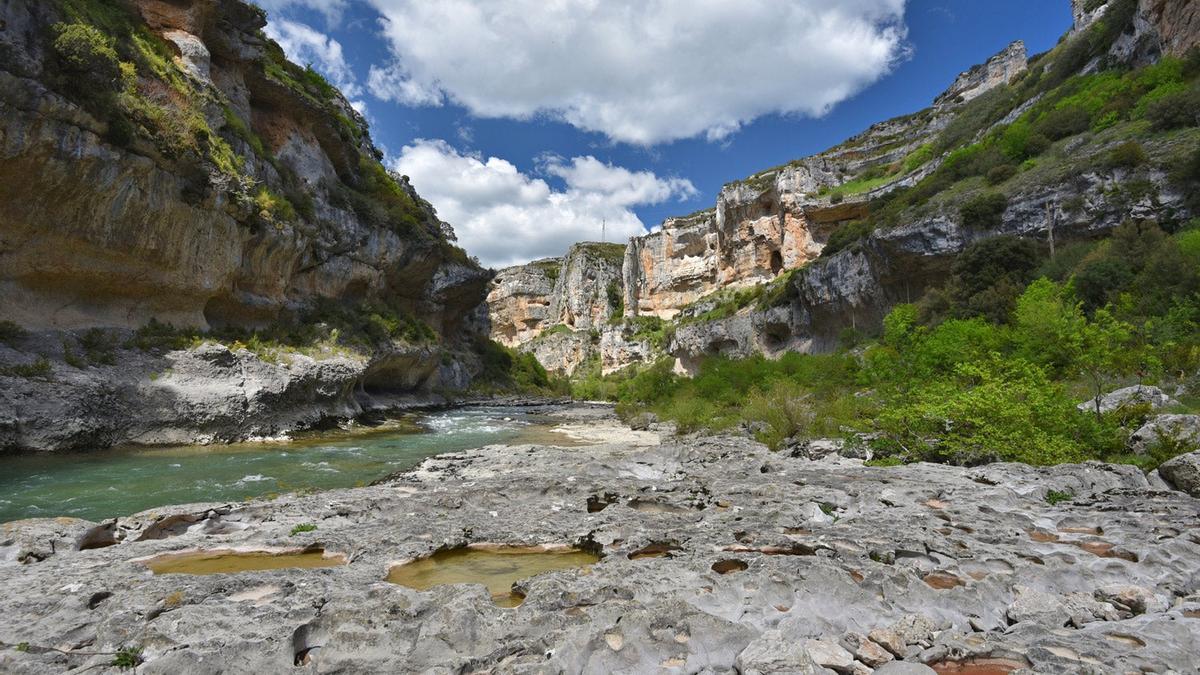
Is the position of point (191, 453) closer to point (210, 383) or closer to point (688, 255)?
point (210, 383)

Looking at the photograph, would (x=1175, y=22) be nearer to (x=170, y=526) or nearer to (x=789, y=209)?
(x=789, y=209)

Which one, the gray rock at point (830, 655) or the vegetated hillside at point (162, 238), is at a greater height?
the vegetated hillside at point (162, 238)

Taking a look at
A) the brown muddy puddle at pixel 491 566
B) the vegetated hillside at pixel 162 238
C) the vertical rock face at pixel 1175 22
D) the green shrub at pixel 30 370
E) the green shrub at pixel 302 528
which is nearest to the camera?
the brown muddy puddle at pixel 491 566

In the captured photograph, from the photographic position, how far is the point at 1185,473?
258 inches

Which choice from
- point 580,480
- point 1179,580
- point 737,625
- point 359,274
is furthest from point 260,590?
point 359,274

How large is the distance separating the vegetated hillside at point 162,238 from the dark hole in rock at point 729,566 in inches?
617

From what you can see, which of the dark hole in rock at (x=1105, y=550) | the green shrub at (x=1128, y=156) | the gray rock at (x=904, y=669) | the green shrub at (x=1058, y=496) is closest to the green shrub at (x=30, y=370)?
the gray rock at (x=904, y=669)

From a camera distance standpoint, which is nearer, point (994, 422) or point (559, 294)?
point (994, 422)

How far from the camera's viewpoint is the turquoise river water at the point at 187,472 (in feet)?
27.7

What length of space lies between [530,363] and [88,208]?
50.7 m

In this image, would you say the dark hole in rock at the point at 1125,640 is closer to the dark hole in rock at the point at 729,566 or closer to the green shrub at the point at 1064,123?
the dark hole in rock at the point at 729,566

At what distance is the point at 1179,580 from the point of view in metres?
4.05

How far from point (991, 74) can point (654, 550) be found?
241ft

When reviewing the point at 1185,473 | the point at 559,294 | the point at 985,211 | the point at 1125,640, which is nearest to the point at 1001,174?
the point at 985,211
